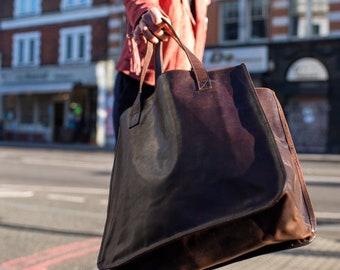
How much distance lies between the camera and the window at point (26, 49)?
92.2 ft

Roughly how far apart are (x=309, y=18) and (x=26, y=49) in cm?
1739

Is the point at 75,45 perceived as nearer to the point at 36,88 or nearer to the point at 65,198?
the point at 36,88

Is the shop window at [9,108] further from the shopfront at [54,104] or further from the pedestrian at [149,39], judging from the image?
the pedestrian at [149,39]

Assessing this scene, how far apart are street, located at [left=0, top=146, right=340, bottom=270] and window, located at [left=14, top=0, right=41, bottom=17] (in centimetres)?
2058

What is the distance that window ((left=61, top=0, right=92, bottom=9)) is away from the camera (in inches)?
1024

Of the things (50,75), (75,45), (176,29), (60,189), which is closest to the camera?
(176,29)

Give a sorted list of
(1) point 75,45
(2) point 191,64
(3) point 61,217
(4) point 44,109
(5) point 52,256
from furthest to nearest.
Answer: (4) point 44,109 < (1) point 75,45 < (3) point 61,217 < (5) point 52,256 < (2) point 191,64

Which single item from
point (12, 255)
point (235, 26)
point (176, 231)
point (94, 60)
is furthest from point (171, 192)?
point (94, 60)

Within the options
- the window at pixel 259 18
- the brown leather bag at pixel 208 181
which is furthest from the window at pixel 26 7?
the brown leather bag at pixel 208 181

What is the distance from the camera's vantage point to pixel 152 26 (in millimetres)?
1871

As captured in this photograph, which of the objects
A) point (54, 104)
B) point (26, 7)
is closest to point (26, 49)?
point (26, 7)

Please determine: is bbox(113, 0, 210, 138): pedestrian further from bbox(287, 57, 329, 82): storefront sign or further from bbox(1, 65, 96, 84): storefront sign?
bbox(1, 65, 96, 84): storefront sign

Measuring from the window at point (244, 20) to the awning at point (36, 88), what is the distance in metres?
9.11

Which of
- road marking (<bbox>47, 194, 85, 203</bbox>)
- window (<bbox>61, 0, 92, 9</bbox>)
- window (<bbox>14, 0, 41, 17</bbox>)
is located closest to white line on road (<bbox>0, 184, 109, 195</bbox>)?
road marking (<bbox>47, 194, 85, 203</bbox>)
